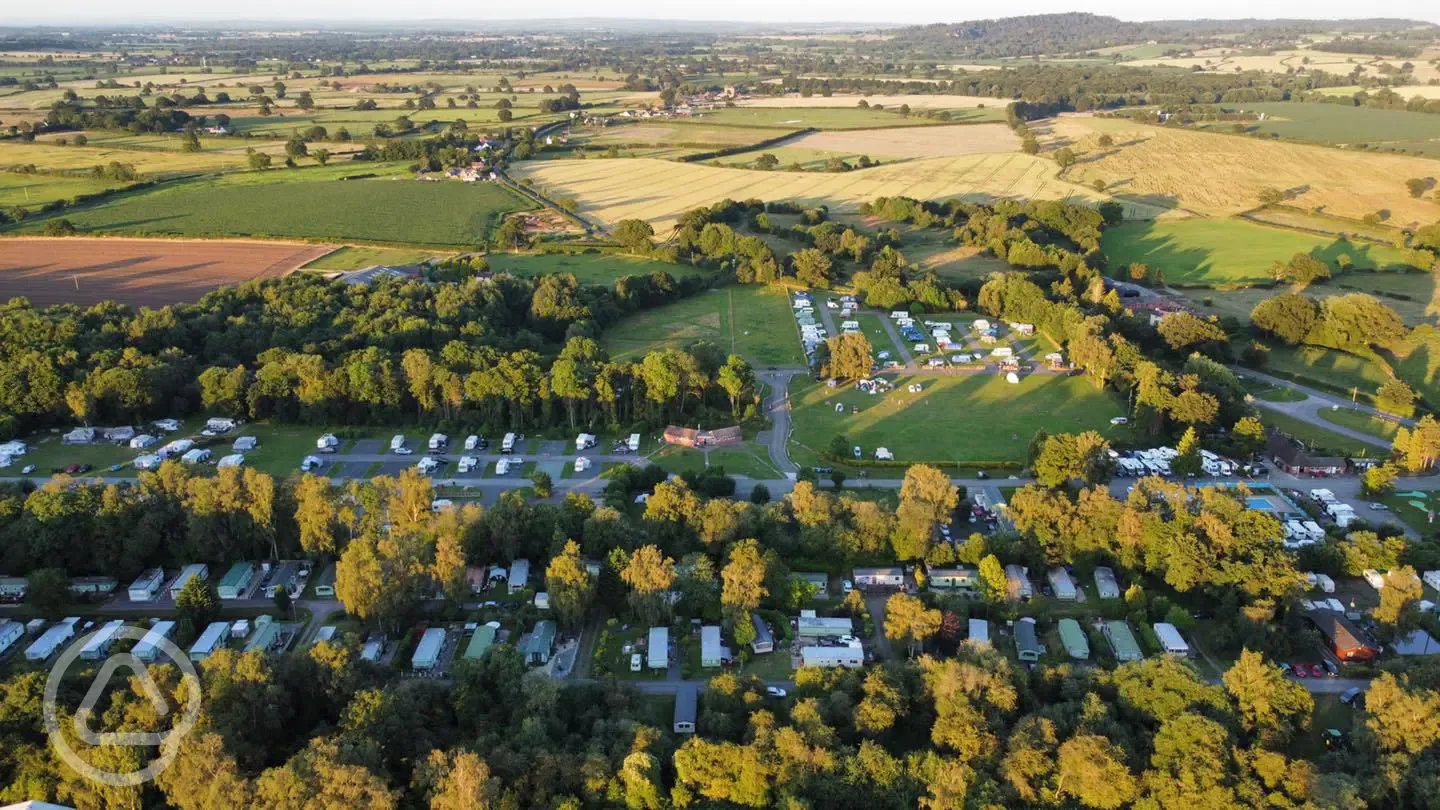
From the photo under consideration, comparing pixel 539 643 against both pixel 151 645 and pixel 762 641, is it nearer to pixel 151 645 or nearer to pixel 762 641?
pixel 762 641

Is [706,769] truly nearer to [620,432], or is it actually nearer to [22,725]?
[22,725]

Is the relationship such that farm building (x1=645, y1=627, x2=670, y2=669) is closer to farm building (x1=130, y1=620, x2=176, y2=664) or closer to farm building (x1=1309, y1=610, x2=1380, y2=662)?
farm building (x1=130, y1=620, x2=176, y2=664)

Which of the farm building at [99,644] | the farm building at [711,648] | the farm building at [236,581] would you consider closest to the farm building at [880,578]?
the farm building at [711,648]

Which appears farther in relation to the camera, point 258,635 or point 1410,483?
point 1410,483

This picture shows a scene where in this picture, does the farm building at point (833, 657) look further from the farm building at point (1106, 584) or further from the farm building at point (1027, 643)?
the farm building at point (1106, 584)

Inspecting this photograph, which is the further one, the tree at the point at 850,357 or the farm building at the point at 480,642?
the tree at the point at 850,357

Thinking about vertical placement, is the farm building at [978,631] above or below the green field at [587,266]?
below

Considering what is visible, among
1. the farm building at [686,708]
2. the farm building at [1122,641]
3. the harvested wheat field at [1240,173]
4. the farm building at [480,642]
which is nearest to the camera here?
the farm building at [686,708]

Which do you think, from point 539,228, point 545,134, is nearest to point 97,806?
point 539,228
